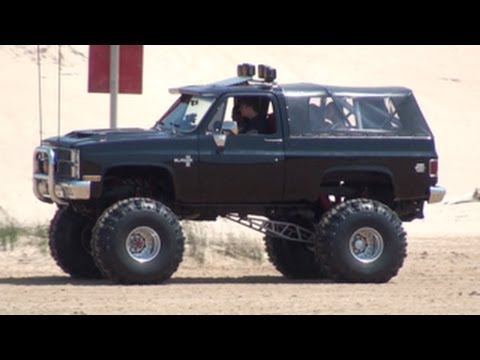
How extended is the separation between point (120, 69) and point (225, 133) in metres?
2.89

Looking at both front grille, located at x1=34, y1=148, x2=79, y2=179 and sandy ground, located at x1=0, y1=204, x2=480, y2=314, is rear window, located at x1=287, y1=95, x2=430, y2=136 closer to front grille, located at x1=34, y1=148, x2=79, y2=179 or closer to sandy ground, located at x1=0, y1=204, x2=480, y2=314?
sandy ground, located at x1=0, y1=204, x2=480, y2=314

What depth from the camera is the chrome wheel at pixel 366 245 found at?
1535 centimetres

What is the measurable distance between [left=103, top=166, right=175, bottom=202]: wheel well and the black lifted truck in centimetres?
2

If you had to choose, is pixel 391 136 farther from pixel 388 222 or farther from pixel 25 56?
pixel 25 56

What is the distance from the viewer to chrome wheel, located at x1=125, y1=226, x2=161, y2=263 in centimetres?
1470

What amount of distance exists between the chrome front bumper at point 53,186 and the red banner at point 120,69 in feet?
7.33

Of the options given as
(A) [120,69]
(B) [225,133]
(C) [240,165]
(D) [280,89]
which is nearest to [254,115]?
(D) [280,89]

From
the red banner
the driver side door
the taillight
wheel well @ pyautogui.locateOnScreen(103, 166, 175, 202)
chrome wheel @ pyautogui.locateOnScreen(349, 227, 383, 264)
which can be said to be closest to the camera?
wheel well @ pyautogui.locateOnScreen(103, 166, 175, 202)

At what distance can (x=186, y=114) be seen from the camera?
15.4 meters

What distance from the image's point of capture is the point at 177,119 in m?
15.5

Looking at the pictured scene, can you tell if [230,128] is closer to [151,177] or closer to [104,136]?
[151,177]

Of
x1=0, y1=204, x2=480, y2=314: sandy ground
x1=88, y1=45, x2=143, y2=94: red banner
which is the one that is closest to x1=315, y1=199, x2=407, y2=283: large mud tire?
x1=0, y1=204, x2=480, y2=314: sandy ground

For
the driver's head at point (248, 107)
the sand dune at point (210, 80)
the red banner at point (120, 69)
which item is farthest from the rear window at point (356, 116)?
the sand dune at point (210, 80)

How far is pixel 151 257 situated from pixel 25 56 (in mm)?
17350
